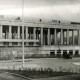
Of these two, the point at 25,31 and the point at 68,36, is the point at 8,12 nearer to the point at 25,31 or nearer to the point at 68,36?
the point at 25,31

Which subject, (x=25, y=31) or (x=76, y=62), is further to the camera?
(x=76, y=62)

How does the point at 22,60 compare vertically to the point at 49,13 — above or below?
below

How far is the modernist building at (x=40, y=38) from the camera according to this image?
1.69 m

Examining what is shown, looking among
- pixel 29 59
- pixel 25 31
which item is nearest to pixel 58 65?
pixel 29 59

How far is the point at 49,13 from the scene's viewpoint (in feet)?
6.08

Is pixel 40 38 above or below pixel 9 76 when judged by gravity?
above

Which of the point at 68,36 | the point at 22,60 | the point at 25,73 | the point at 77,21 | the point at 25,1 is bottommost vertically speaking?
the point at 25,73

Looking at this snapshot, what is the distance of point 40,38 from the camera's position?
5.73 feet

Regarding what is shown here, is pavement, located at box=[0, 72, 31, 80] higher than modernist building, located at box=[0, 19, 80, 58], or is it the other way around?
modernist building, located at box=[0, 19, 80, 58]

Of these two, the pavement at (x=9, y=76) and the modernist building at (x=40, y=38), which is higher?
the modernist building at (x=40, y=38)

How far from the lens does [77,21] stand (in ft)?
6.10

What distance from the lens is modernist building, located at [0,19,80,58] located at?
169 centimetres

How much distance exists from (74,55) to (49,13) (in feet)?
1.79

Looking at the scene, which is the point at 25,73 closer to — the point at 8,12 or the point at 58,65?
the point at 58,65
